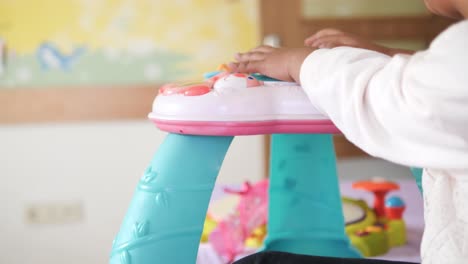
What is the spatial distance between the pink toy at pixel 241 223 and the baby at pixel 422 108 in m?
0.53

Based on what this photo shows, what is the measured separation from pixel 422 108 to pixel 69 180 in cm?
220

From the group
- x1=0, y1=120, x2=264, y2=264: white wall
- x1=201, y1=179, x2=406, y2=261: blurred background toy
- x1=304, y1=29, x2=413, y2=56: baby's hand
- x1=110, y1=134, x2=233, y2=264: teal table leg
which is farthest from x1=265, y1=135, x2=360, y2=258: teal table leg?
x1=0, y1=120, x2=264, y2=264: white wall

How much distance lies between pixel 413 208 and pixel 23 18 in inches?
70.4

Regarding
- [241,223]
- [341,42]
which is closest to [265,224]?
[241,223]

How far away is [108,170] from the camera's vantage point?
2.53m

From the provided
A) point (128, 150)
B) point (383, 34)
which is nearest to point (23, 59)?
point (128, 150)

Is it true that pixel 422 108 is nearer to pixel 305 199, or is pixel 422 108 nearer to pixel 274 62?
pixel 274 62

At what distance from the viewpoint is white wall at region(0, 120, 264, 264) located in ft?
8.07

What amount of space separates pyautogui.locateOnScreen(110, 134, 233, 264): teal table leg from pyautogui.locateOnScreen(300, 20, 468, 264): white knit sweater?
158 mm

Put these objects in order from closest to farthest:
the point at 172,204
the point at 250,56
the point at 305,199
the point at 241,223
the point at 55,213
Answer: the point at 172,204 → the point at 250,56 → the point at 305,199 → the point at 241,223 → the point at 55,213

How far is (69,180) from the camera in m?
2.51

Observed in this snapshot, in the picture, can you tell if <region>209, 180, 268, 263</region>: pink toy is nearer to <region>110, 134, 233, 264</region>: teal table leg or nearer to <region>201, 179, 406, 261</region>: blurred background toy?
<region>201, 179, 406, 261</region>: blurred background toy

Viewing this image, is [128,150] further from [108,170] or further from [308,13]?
[308,13]

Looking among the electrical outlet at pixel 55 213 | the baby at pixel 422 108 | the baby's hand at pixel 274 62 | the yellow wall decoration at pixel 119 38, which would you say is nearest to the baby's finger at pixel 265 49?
the baby's hand at pixel 274 62
